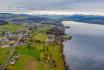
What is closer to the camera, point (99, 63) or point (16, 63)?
point (16, 63)

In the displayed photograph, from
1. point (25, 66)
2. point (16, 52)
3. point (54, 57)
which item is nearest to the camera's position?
point (25, 66)

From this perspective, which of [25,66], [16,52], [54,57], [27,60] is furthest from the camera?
[16,52]

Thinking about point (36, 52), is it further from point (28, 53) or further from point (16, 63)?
point (16, 63)

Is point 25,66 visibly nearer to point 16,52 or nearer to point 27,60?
point 27,60

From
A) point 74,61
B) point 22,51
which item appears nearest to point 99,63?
point 74,61

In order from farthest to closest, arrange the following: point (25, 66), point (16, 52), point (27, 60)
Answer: point (16, 52)
point (27, 60)
point (25, 66)

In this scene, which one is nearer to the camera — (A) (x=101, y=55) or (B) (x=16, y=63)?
(B) (x=16, y=63)

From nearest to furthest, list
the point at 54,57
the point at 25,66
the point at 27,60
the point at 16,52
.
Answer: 1. the point at 25,66
2. the point at 27,60
3. the point at 54,57
4. the point at 16,52

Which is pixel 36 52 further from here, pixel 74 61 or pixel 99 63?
pixel 99 63

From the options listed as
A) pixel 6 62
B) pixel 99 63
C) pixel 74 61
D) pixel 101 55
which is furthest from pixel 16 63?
pixel 101 55
